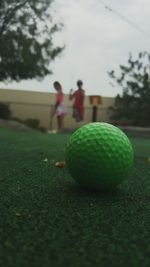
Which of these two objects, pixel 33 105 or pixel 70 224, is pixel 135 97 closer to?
pixel 33 105

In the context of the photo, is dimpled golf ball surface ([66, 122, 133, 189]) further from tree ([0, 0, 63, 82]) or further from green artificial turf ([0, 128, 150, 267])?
tree ([0, 0, 63, 82])

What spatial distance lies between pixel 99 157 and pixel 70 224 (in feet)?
2.52

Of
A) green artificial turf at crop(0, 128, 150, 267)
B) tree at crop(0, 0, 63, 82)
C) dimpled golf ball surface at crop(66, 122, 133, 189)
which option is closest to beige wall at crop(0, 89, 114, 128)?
tree at crop(0, 0, 63, 82)

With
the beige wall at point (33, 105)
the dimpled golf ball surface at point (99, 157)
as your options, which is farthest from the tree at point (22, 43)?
the dimpled golf ball surface at point (99, 157)

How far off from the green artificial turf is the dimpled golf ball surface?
8cm

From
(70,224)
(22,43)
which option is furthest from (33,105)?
(70,224)

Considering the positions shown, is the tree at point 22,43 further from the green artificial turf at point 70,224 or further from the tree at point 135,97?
the green artificial turf at point 70,224

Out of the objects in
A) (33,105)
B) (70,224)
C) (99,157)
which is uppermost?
(99,157)

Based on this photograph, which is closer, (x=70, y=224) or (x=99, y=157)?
(x=70, y=224)

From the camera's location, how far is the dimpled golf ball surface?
2555 millimetres

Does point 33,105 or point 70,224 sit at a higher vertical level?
point 70,224

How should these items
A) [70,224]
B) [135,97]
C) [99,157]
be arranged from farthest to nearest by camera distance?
1. [135,97]
2. [99,157]
3. [70,224]

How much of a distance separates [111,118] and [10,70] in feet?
17.1

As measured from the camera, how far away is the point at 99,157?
8.46ft
